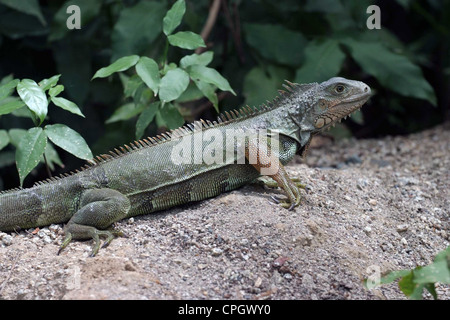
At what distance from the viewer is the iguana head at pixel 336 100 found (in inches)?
239

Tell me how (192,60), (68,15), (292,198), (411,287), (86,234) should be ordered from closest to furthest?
(411,287)
(86,234)
(292,198)
(192,60)
(68,15)

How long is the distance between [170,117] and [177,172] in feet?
3.34

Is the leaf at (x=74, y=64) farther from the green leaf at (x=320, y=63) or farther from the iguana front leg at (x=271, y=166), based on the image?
the iguana front leg at (x=271, y=166)

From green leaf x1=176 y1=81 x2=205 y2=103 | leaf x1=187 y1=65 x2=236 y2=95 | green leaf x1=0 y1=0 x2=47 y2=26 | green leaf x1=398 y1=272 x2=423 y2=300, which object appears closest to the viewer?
green leaf x1=398 y1=272 x2=423 y2=300

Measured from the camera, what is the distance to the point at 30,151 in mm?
5273

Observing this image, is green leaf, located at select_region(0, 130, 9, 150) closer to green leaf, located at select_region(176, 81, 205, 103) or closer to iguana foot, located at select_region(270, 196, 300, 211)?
green leaf, located at select_region(176, 81, 205, 103)

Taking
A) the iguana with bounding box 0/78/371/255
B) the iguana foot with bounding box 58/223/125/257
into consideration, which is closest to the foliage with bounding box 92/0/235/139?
the iguana with bounding box 0/78/371/255

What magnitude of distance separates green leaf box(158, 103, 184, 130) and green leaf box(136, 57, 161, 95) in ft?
2.21

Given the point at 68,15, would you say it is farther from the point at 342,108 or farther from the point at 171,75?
the point at 342,108

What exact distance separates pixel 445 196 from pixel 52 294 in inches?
191

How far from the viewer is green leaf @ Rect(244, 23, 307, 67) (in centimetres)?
862

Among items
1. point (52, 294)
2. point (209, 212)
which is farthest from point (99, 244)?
point (209, 212)

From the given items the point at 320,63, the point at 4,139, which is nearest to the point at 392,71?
the point at 320,63

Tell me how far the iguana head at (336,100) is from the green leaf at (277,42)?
257 centimetres
